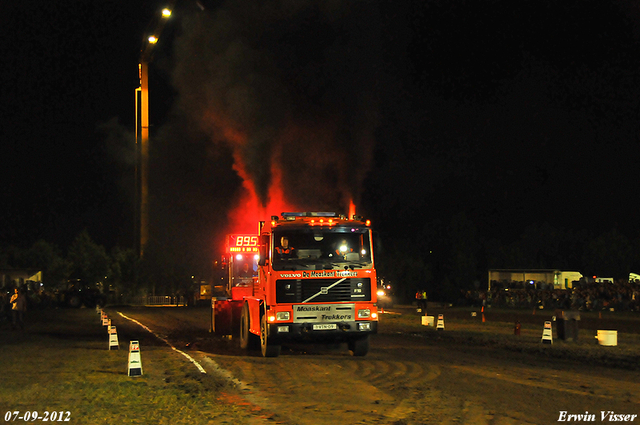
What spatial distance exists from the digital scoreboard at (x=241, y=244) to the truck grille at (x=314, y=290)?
6.26m

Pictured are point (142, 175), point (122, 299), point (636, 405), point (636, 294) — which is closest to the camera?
point (636, 405)

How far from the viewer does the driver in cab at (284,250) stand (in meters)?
16.7

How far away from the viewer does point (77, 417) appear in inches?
393

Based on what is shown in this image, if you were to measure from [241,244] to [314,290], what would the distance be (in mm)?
6654

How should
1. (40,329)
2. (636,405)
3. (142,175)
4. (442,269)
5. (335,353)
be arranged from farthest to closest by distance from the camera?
(442,269) → (142,175) → (40,329) → (335,353) → (636,405)

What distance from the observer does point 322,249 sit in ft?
55.6


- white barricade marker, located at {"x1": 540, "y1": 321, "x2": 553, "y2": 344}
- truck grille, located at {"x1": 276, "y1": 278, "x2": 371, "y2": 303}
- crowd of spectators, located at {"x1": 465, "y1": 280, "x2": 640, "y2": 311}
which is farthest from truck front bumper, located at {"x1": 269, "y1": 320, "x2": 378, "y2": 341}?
crowd of spectators, located at {"x1": 465, "y1": 280, "x2": 640, "y2": 311}

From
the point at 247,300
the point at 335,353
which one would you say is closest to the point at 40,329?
the point at 247,300

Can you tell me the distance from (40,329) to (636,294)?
35.7 metres

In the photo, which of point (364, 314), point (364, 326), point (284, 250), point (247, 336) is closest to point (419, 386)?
point (364, 326)

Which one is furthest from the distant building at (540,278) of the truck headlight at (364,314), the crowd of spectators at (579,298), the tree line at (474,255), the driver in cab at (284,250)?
the driver in cab at (284,250)

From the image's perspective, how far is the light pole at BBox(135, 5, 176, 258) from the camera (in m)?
56.4

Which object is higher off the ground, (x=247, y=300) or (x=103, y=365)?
(x=247, y=300)

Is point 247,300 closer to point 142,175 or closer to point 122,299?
point 142,175
